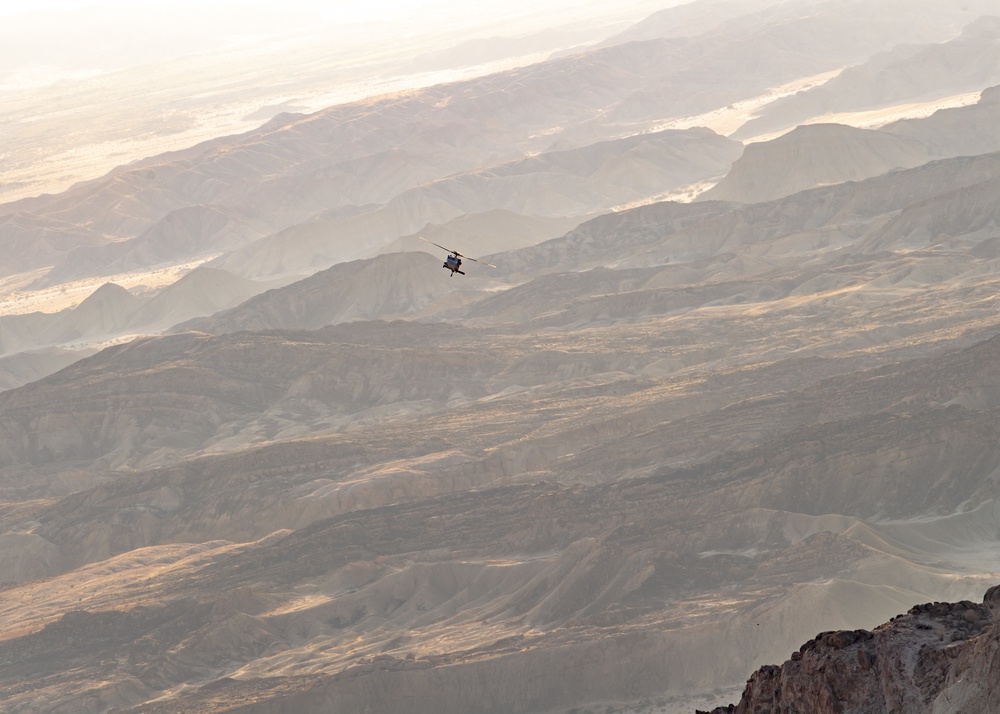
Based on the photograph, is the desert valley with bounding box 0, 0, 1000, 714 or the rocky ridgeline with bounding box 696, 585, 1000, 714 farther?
the desert valley with bounding box 0, 0, 1000, 714

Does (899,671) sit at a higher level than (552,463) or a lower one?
higher

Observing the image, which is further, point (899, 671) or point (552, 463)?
point (552, 463)

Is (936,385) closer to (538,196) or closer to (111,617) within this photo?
(111,617)

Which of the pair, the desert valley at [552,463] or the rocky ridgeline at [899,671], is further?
the desert valley at [552,463]

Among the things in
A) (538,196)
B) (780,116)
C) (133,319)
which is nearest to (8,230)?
(133,319)

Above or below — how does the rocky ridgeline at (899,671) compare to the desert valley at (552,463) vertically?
above
